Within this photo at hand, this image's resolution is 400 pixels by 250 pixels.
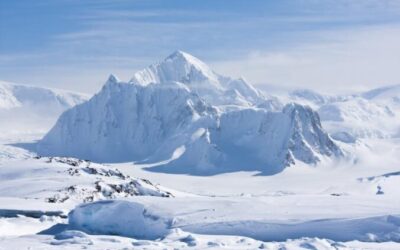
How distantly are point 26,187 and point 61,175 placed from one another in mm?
14309

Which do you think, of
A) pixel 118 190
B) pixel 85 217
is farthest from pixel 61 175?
pixel 85 217

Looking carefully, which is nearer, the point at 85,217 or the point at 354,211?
the point at 354,211

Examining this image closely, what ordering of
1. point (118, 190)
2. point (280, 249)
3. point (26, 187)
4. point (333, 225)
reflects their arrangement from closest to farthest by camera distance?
point (280, 249)
point (333, 225)
point (118, 190)
point (26, 187)

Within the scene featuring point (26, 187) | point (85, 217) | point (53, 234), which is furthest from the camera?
point (26, 187)

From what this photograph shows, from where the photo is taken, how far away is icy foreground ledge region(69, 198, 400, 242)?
220ft

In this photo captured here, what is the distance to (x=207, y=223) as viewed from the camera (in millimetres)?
70125

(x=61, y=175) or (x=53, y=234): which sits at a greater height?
(x=61, y=175)

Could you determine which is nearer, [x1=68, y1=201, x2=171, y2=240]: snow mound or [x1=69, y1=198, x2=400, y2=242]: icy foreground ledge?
[x1=69, y1=198, x2=400, y2=242]: icy foreground ledge

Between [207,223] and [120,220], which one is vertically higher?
[120,220]

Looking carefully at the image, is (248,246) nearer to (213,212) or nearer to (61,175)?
(213,212)

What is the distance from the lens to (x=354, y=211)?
71438mm

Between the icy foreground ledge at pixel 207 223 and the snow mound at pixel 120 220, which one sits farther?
the snow mound at pixel 120 220

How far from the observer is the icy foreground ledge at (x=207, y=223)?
67125 mm

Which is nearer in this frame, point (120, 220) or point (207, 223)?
point (207, 223)
